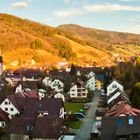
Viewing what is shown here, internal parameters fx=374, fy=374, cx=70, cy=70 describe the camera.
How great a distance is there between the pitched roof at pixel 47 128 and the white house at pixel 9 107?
36.5 feet

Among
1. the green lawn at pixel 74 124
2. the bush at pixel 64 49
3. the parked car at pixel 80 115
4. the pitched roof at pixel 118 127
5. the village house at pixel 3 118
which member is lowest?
the green lawn at pixel 74 124

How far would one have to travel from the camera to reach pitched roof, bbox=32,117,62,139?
3794 centimetres

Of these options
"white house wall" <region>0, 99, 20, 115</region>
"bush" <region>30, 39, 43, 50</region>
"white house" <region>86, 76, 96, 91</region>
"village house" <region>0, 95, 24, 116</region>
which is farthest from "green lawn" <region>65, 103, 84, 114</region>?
"bush" <region>30, 39, 43, 50</region>

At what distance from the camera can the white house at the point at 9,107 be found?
4978cm

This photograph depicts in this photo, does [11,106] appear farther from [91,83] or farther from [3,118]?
[91,83]

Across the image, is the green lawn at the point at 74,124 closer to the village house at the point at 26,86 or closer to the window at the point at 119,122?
the window at the point at 119,122

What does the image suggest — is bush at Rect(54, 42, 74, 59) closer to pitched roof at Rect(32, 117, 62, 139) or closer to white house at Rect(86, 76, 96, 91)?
white house at Rect(86, 76, 96, 91)

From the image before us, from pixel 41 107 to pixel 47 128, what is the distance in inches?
341

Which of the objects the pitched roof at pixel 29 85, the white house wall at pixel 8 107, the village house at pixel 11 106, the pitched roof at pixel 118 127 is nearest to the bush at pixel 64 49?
the pitched roof at pixel 29 85

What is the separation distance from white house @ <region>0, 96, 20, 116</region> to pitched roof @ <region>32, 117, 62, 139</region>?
1112 centimetres

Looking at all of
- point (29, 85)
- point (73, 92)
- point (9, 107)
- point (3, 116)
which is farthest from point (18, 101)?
point (73, 92)

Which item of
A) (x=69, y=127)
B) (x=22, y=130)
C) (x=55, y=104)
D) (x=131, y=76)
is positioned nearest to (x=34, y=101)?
(x=55, y=104)

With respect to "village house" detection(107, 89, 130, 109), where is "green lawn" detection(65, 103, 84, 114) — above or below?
below

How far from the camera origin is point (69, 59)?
6836 inches
